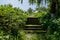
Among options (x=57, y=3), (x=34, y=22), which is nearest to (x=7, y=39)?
(x=34, y=22)

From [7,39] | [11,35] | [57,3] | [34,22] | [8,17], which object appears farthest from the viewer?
[57,3]

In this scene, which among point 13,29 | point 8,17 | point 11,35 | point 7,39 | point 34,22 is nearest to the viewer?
point 7,39

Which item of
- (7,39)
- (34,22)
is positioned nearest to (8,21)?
(7,39)

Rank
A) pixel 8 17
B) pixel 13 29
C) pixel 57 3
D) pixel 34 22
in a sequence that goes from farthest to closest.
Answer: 1. pixel 57 3
2. pixel 34 22
3. pixel 8 17
4. pixel 13 29

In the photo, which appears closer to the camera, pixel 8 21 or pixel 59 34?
pixel 59 34

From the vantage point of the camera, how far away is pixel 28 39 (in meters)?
8.88

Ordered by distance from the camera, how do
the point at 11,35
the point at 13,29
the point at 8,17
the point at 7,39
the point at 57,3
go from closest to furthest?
1. the point at 7,39
2. the point at 11,35
3. the point at 13,29
4. the point at 8,17
5. the point at 57,3

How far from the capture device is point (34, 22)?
48.7ft

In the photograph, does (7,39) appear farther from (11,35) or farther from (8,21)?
(8,21)

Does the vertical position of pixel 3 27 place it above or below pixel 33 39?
above

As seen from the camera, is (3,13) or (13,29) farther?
(3,13)

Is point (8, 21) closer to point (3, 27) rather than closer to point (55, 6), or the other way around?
point (3, 27)

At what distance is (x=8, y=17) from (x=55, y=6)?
7838mm

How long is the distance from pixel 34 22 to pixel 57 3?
2910 mm
